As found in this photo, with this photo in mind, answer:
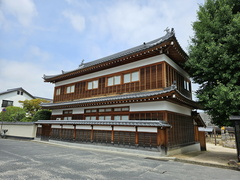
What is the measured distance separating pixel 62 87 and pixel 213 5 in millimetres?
18513

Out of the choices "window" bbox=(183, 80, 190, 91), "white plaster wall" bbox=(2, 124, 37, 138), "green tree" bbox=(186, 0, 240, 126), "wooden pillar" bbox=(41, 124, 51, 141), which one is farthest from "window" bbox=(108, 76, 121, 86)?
"white plaster wall" bbox=(2, 124, 37, 138)

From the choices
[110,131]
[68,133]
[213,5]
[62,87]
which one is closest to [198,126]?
[110,131]

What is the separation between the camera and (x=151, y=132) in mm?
11398

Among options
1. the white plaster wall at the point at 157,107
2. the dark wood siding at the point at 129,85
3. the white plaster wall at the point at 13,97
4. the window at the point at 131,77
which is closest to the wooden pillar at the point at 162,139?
the white plaster wall at the point at 157,107

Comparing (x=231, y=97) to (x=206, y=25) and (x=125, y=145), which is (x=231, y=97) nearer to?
(x=206, y=25)

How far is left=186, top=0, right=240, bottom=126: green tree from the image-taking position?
9750 mm

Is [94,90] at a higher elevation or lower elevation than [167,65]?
lower

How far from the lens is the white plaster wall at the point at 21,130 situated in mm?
20797

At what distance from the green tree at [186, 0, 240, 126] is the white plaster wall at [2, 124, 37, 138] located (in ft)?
66.7

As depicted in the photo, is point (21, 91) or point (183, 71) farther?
point (21, 91)

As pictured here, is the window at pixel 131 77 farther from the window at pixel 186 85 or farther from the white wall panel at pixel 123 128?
the window at pixel 186 85

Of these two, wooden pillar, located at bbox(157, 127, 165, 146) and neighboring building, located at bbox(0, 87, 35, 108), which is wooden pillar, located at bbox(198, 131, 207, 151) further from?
→ neighboring building, located at bbox(0, 87, 35, 108)

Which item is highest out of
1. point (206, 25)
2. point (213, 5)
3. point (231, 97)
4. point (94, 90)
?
point (213, 5)

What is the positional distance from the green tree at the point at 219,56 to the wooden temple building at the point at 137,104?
188cm
